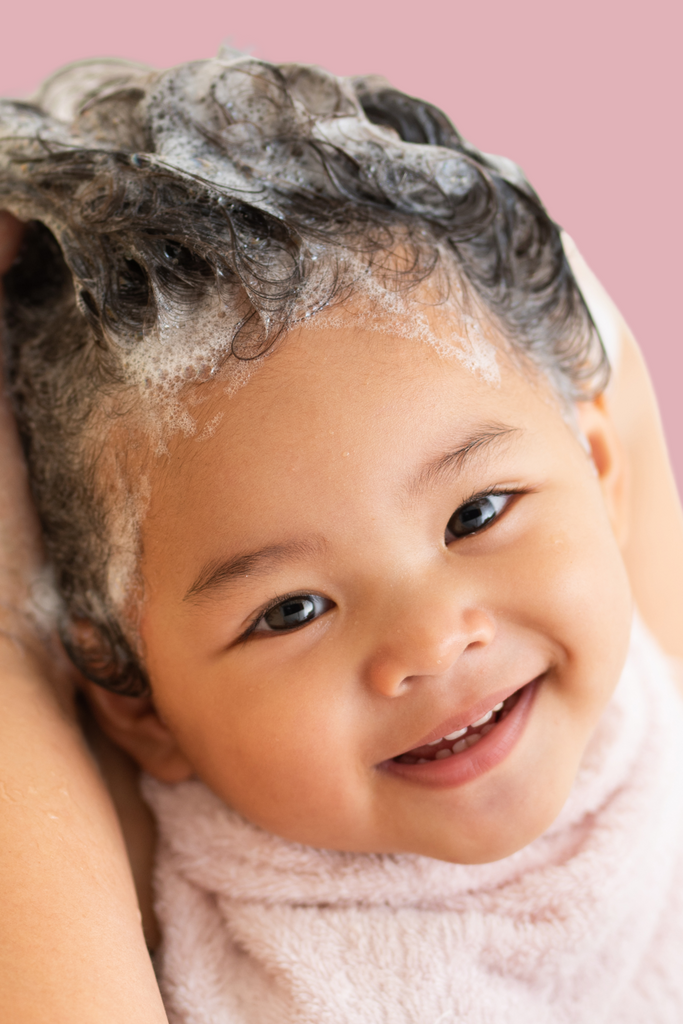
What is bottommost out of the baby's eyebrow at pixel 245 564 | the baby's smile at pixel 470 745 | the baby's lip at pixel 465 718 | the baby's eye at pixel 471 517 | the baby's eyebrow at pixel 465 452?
the baby's smile at pixel 470 745

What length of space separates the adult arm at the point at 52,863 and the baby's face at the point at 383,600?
138mm

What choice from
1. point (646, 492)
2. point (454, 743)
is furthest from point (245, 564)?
point (646, 492)

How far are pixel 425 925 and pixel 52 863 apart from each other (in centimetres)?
48

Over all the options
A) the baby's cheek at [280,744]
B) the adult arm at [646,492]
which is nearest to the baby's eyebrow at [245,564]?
the baby's cheek at [280,744]

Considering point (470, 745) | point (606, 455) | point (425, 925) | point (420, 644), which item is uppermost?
point (606, 455)

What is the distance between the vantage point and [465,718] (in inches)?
36.8

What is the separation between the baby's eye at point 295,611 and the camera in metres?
0.93

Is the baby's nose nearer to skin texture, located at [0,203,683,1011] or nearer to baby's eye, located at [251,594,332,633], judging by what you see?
baby's eye, located at [251,594,332,633]

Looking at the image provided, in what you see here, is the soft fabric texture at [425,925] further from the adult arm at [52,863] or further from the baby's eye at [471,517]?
the baby's eye at [471,517]

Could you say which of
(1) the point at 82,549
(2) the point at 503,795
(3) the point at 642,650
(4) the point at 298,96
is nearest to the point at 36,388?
(1) the point at 82,549

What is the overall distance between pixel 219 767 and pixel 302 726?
15 centimetres

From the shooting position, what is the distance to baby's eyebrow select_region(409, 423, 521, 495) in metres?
0.89

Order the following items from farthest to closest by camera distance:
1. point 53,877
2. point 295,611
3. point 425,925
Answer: point 425,925 → point 295,611 → point 53,877

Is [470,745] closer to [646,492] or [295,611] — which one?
[295,611]
